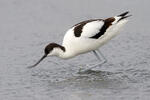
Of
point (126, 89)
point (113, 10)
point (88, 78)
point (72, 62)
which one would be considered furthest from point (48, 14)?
point (126, 89)

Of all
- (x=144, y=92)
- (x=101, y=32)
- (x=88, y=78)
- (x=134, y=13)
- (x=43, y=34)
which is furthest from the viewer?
(x=134, y=13)

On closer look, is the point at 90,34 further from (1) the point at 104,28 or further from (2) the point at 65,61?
(2) the point at 65,61

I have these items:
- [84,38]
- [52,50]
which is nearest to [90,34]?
[84,38]

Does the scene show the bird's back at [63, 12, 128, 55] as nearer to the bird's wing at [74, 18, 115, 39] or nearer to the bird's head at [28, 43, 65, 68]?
the bird's wing at [74, 18, 115, 39]

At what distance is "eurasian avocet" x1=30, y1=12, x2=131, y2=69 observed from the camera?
7.13 m

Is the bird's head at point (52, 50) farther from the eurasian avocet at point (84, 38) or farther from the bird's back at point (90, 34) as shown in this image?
the bird's back at point (90, 34)

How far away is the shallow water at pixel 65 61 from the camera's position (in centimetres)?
612

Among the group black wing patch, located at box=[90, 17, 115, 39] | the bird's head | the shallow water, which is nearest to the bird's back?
black wing patch, located at box=[90, 17, 115, 39]

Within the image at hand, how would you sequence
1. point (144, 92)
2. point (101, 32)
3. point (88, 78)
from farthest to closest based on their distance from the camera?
point (101, 32)
point (88, 78)
point (144, 92)

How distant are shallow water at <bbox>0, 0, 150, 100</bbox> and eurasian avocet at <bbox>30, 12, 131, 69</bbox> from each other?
222 millimetres

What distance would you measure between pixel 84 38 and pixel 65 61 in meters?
0.59

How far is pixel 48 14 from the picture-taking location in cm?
928

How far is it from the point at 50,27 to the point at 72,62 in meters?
1.53

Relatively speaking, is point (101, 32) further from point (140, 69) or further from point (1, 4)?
point (1, 4)
